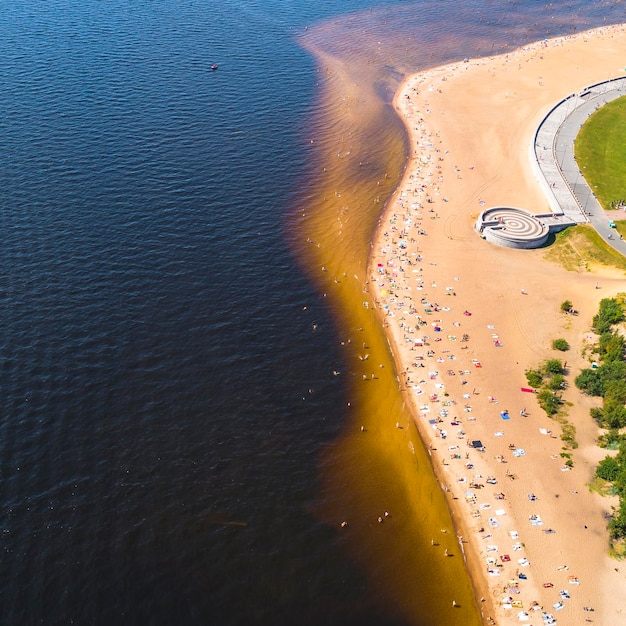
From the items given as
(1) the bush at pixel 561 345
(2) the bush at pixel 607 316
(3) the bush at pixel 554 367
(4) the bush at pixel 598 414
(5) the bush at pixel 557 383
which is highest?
(2) the bush at pixel 607 316

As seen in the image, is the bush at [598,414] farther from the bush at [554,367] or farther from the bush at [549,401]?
the bush at [554,367]

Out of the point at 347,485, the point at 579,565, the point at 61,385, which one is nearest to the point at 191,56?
the point at 61,385

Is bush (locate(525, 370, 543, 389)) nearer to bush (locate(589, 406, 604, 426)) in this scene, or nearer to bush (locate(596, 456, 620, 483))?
bush (locate(589, 406, 604, 426))

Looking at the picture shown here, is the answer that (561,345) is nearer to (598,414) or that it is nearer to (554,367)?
(554,367)

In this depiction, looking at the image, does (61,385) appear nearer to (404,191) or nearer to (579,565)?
(579,565)

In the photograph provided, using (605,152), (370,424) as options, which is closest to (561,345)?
(370,424)

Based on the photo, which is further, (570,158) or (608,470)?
(570,158)

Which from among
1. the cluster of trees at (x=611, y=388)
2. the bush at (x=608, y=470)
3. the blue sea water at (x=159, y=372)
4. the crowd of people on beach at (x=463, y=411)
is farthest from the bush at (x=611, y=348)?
the blue sea water at (x=159, y=372)
